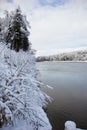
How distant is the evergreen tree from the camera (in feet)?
57.0

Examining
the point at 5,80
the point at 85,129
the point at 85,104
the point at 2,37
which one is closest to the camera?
the point at 5,80

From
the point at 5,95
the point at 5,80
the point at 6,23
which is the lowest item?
the point at 5,95

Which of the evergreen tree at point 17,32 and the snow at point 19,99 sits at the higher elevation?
the evergreen tree at point 17,32

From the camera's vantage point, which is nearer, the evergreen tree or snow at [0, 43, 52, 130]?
snow at [0, 43, 52, 130]

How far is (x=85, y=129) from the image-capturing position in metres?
7.08

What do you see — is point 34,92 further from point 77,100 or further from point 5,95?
point 77,100

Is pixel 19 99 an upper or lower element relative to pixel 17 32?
lower

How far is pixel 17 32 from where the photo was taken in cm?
1728

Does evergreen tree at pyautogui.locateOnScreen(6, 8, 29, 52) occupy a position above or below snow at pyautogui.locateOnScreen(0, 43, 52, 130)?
above

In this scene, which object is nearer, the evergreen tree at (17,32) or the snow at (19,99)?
the snow at (19,99)

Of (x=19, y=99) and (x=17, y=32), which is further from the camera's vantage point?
(x=17, y=32)

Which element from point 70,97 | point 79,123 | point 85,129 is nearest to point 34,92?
point 85,129

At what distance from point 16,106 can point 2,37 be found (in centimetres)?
1419

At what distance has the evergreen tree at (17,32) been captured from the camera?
17.4 metres
